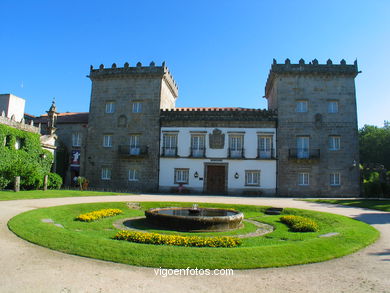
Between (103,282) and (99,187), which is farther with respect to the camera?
(99,187)

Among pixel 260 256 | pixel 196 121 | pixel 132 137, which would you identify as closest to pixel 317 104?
pixel 196 121

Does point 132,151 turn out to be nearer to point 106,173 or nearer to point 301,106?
point 106,173

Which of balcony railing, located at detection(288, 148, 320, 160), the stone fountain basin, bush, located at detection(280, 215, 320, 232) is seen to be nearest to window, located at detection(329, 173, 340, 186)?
balcony railing, located at detection(288, 148, 320, 160)

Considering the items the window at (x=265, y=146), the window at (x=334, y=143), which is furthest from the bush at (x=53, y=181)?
the window at (x=334, y=143)

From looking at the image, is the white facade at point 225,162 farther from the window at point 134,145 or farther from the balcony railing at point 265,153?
the window at point 134,145

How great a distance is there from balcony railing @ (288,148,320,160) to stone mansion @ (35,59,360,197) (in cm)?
9

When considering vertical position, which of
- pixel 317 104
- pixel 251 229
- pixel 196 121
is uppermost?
pixel 317 104

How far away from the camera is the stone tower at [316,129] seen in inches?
1070

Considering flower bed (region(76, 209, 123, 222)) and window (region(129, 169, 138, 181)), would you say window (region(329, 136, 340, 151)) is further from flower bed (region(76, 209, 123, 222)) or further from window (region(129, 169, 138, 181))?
flower bed (region(76, 209, 123, 222))

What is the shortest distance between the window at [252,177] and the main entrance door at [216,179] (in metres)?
2.22

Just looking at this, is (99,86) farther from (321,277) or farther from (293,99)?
(321,277)

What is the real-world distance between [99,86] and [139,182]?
37.5 ft

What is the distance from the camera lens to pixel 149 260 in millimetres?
6188

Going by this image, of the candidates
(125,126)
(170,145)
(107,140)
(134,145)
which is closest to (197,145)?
(170,145)
